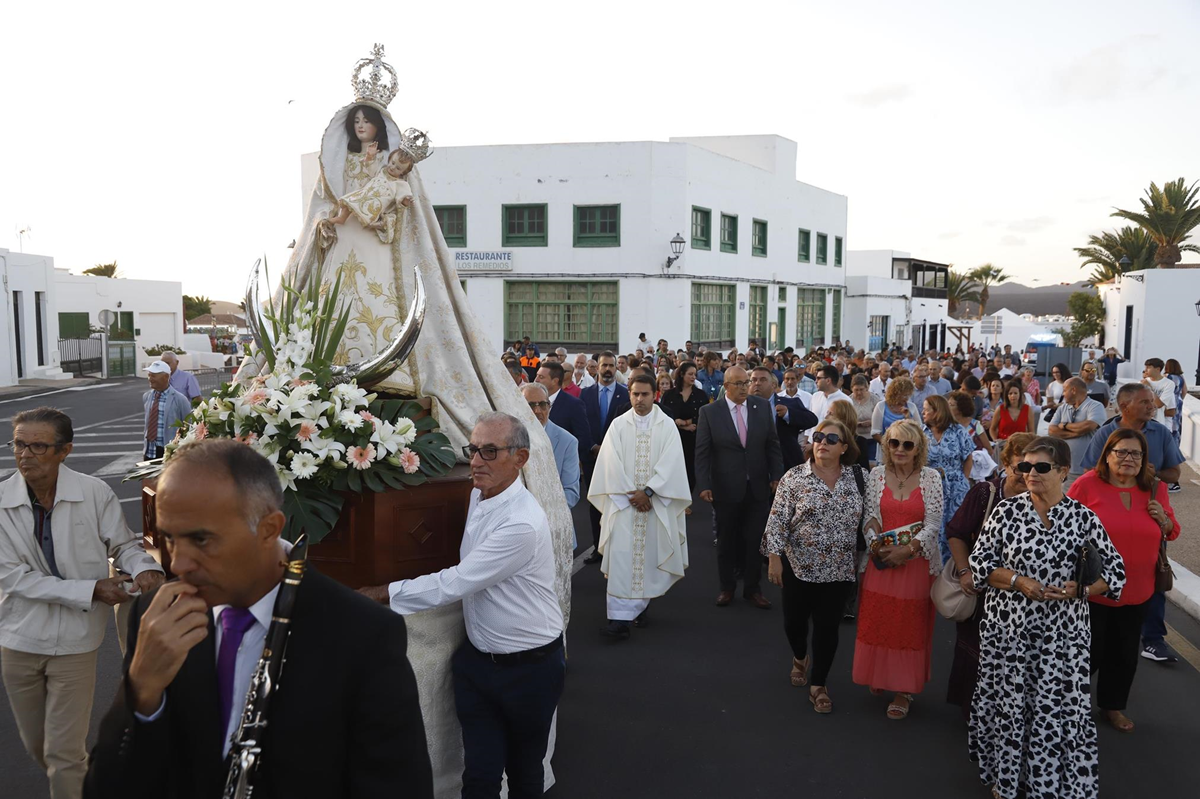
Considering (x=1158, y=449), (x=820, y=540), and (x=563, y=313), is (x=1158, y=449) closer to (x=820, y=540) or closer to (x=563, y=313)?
(x=820, y=540)

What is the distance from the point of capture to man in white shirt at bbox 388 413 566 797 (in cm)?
360

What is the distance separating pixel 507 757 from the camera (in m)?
3.88

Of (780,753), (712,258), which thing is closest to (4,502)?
(780,753)

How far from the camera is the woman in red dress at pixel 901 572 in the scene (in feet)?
18.0

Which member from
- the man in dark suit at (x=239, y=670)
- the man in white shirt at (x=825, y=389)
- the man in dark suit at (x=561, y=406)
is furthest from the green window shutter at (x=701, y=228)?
the man in dark suit at (x=239, y=670)

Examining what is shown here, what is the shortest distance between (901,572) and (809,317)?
31.2m

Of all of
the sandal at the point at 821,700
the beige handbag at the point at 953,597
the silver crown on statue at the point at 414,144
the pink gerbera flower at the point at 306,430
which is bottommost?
the sandal at the point at 821,700

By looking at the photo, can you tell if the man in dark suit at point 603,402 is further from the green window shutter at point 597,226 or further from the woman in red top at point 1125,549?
the green window shutter at point 597,226

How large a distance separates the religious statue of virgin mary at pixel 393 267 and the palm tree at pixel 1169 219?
122 feet

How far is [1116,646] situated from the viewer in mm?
5363

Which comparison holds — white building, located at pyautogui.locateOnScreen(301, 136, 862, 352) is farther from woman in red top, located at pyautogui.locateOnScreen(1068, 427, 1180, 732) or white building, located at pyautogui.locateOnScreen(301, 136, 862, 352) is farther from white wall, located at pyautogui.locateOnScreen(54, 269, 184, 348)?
white wall, located at pyautogui.locateOnScreen(54, 269, 184, 348)

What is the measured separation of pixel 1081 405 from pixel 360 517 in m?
7.77

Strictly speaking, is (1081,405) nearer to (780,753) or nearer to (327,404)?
(780,753)

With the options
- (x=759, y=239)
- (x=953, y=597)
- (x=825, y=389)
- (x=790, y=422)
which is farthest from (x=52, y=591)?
(x=759, y=239)
